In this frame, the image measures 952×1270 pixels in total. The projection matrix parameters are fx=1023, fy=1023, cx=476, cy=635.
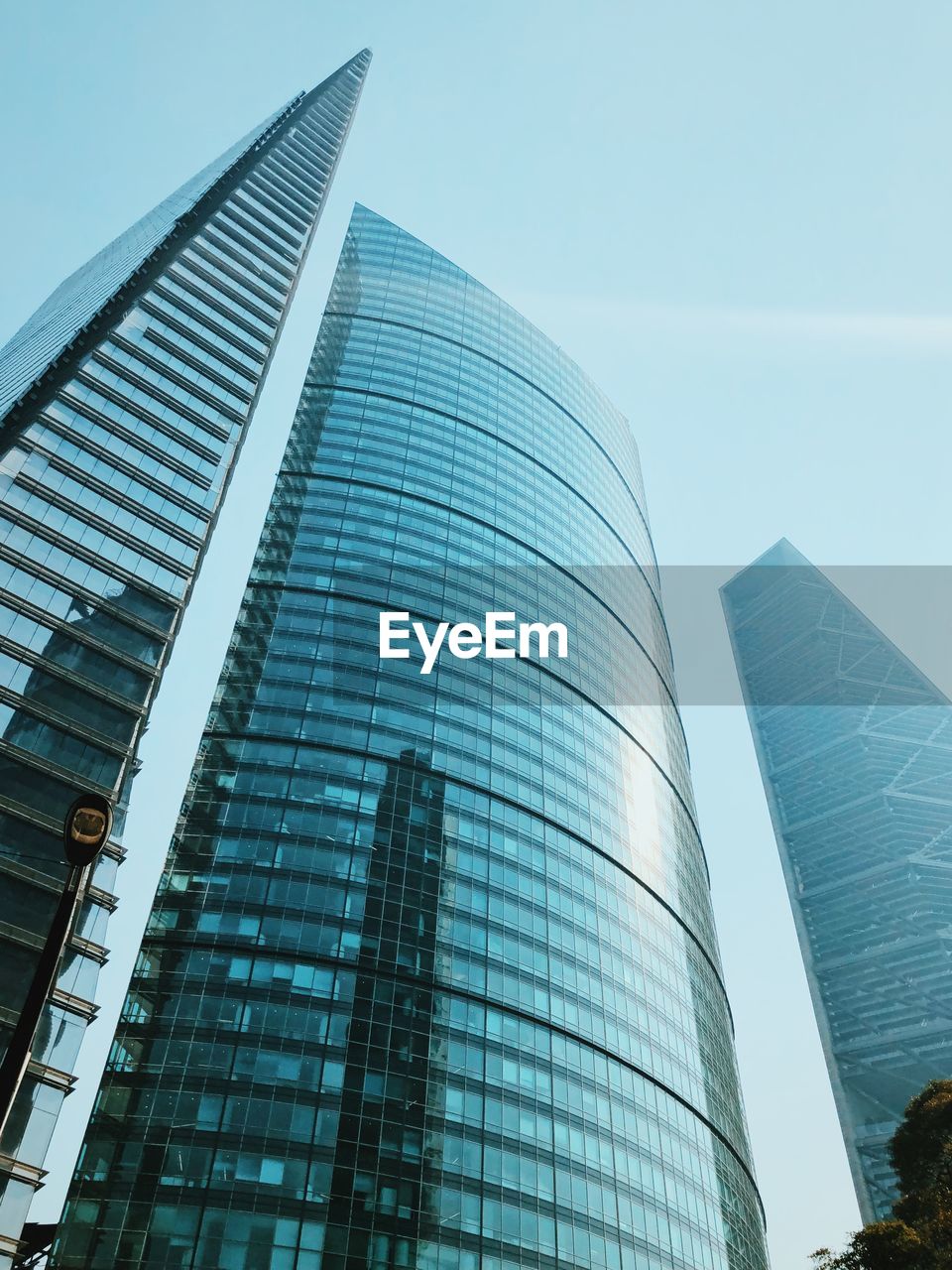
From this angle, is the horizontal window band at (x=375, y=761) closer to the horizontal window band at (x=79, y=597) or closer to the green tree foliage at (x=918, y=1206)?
the horizontal window band at (x=79, y=597)

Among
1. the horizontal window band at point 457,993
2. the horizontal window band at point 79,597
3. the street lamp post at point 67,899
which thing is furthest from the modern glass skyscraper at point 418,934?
the street lamp post at point 67,899

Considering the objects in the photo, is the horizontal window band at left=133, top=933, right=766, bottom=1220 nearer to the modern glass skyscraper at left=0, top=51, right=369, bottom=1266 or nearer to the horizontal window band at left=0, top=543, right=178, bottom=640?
the modern glass skyscraper at left=0, top=51, right=369, bottom=1266

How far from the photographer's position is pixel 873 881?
164 m

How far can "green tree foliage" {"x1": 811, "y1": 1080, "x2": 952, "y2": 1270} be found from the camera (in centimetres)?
3244

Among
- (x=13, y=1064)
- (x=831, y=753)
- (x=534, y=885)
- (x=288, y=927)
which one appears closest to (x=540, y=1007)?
(x=534, y=885)

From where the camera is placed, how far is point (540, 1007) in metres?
60.1

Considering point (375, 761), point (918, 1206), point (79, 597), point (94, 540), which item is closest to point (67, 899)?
point (918, 1206)

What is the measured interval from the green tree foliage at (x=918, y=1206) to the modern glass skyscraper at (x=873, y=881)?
98683 millimetres

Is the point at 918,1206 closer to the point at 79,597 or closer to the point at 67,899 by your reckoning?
the point at 67,899

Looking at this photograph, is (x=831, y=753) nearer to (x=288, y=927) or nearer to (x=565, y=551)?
(x=565, y=551)

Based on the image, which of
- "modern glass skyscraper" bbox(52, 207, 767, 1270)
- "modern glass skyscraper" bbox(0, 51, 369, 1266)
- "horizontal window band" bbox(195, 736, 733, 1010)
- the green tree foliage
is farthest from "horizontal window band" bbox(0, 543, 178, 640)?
the green tree foliage

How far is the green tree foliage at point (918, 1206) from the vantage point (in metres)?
32.4

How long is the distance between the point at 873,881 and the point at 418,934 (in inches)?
5028

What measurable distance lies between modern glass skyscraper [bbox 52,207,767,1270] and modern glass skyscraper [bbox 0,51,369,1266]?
13690 millimetres
